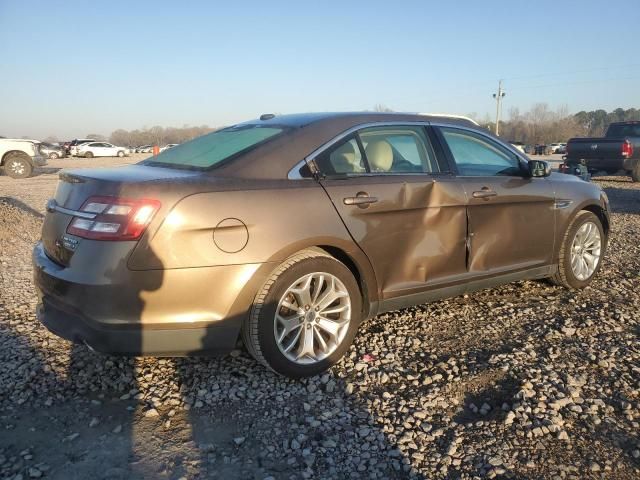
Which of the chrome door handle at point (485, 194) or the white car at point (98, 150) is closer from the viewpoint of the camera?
the chrome door handle at point (485, 194)

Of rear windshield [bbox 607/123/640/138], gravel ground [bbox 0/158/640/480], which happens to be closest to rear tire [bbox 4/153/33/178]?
gravel ground [bbox 0/158/640/480]

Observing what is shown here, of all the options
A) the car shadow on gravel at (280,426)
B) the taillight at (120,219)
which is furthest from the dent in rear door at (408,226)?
the taillight at (120,219)

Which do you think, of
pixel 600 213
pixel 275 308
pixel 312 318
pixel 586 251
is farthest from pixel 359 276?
pixel 600 213

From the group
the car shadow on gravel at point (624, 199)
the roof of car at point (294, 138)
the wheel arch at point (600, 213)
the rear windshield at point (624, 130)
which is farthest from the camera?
the rear windshield at point (624, 130)

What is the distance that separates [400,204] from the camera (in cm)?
351

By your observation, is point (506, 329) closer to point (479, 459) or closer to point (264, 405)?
point (479, 459)

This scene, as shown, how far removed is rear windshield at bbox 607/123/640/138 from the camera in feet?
50.7

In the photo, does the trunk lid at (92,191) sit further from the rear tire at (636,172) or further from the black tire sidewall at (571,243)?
the rear tire at (636,172)

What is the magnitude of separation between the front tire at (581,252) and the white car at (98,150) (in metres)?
47.8

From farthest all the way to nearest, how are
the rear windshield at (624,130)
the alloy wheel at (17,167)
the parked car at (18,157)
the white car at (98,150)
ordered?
the white car at (98,150) < the alloy wheel at (17,167) < the parked car at (18,157) < the rear windshield at (624,130)

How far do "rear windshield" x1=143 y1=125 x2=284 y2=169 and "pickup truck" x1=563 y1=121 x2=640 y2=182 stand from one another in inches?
515

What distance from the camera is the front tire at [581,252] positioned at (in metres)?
4.74

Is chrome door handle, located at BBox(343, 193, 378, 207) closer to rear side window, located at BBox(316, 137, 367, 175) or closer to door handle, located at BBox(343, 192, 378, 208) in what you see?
door handle, located at BBox(343, 192, 378, 208)

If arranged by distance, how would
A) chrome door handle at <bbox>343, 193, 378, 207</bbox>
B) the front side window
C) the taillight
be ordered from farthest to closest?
the front side window < chrome door handle at <bbox>343, 193, 378, 207</bbox> < the taillight
